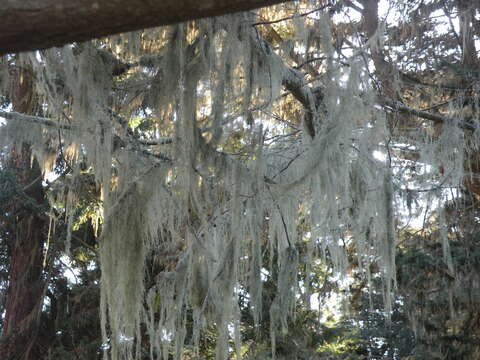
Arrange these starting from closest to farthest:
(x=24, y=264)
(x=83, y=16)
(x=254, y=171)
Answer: (x=83, y=16) → (x=254, y=171) → (x=24, y=264)

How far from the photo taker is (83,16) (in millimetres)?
1188

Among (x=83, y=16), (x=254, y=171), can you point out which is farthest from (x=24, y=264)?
(x=83, y=16)

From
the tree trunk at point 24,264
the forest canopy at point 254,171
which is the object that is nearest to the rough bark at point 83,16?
the forest canopy at point 254,171

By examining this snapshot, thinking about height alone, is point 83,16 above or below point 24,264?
below

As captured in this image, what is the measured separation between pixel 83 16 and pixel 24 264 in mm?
5948

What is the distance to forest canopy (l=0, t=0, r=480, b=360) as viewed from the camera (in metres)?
2.59

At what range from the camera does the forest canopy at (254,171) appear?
259cm

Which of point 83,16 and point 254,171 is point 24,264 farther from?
point 83,16

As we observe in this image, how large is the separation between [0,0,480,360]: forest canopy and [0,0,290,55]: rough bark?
684mm

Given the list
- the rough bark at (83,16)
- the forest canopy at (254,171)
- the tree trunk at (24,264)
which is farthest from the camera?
the tree trunk at (24,264)

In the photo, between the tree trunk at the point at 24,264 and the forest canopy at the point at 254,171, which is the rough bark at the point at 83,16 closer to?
the forest canopy at the point at 254,171

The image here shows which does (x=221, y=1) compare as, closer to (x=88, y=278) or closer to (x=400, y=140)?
(x=400, y=140)

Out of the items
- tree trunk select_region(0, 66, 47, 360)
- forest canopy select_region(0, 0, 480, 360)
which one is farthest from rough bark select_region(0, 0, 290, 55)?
tree trunk select_region(0, 66, 47, 360)

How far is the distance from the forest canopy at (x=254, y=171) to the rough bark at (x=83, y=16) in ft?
2.24
